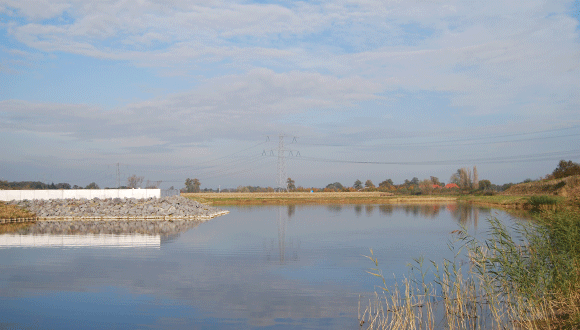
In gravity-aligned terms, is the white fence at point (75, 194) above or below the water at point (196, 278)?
above

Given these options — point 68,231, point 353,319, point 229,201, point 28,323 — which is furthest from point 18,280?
point 229,201

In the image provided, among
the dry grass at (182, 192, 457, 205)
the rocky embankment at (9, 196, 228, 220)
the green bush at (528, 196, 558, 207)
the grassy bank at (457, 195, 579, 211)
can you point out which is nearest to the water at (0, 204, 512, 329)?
the rocky embankment at (9, 196, 228, 220)

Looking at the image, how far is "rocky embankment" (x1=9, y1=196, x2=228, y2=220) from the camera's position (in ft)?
120

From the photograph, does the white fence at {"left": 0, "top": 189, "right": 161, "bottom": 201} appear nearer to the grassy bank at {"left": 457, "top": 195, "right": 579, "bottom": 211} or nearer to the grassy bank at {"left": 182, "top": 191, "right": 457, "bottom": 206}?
the grassy bank at {"left": 182, "top": 191, "right": 457, "bottom": 206}

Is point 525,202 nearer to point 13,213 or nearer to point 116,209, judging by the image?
point 116,209

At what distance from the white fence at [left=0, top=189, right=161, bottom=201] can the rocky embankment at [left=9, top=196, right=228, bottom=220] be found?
4.94 feet

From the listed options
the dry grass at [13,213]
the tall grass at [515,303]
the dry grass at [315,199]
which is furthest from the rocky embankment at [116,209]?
the tall grass at [515,303]

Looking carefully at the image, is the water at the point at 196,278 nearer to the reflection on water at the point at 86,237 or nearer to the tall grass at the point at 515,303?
the reflection on water at the point at 86,237

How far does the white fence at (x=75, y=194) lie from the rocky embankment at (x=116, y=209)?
59.3 inches

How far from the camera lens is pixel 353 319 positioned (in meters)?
9.03

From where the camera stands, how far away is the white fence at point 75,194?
142ft

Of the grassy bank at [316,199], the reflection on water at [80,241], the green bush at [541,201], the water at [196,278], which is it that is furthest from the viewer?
the grassy bank at [316,199]

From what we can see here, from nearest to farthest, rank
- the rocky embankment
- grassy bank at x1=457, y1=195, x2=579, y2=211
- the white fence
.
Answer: grassy bank at x1=457, y1=195, x2=579, y2=211, the rocky embankment, the white fence

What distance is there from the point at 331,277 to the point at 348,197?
61.2 metres
